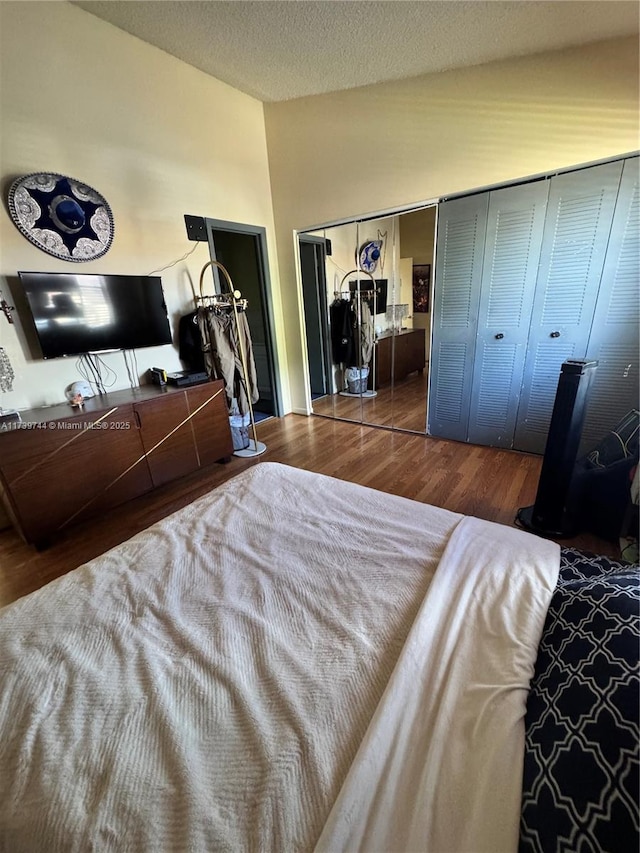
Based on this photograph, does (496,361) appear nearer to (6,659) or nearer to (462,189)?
(462,189)

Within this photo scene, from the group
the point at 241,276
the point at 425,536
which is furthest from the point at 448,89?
the point at 425,536

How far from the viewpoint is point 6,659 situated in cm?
84

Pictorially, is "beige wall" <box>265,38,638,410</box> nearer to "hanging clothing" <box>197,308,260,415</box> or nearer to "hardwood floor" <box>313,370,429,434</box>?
"hanging clothing" <box>197,308,260,415</box>

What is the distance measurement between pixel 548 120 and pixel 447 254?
3.11 ft

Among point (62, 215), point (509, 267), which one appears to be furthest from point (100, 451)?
point (509, 267)

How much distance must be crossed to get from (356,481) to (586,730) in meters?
2.13

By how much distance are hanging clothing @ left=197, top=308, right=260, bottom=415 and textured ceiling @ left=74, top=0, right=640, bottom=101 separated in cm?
185

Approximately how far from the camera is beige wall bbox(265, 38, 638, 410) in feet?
7.00

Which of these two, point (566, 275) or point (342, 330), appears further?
point (342, 330)

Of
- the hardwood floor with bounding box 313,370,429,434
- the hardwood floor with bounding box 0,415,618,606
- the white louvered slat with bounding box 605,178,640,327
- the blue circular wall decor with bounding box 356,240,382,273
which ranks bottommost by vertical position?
the hardwood floor with bounding box 0,415,618,606

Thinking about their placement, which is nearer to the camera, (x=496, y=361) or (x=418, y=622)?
(x=418, y=622)

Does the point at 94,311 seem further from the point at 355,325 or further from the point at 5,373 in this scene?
the point at 355,325

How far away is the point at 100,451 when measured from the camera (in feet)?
7.43

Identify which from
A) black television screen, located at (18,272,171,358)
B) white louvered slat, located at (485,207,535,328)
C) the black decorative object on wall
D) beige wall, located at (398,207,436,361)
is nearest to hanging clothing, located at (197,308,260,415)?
black television screen, located at (18,272,171,358)
